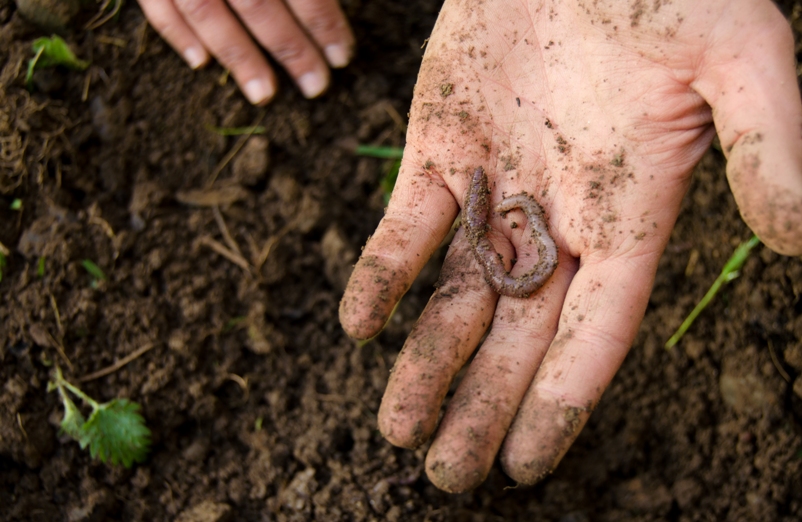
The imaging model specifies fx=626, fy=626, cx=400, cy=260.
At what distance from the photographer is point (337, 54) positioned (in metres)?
5.57

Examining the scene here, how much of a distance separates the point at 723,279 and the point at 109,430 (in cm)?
461

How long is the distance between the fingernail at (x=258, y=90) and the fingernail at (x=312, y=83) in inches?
11.0

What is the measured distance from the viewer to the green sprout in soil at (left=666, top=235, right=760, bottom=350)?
15.5 feet

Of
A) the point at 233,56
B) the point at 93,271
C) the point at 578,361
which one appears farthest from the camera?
the point at 233,56

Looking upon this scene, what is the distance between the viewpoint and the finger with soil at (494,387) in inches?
137

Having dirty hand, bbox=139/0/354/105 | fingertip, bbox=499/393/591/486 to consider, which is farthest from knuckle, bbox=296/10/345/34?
fingertip, bbox=499/393/591/486

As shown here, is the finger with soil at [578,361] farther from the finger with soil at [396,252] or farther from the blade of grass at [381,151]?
the blade of grass at [381,151]

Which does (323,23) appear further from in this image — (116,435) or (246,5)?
(116,435)

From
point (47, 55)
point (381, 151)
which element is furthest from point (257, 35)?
point (47, 55)

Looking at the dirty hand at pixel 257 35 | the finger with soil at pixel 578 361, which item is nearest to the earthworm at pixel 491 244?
the finger with soil at pixel 578 361

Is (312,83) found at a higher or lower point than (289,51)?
lower

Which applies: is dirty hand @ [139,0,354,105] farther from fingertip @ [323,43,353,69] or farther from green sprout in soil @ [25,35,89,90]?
green sprout in soil @ [25,35,89,90]

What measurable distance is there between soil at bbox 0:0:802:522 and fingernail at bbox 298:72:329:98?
141 mm

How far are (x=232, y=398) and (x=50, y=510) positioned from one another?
1.35m
